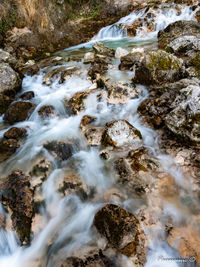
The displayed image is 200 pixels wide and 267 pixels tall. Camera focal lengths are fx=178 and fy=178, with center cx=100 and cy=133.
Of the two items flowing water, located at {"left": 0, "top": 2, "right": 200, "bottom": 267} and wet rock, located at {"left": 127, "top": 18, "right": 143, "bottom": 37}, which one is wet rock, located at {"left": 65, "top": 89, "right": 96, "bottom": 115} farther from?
wet rock, located at {"left": 127, "top": 18, "right": 143, "bottom": 37}

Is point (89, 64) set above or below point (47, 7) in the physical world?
below

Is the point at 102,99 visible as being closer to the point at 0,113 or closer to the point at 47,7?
the point at 0,113

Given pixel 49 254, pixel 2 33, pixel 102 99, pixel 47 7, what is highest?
pixel 47 7

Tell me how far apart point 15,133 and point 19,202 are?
2582 mm

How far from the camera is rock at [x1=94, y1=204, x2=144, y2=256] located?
266 centimetres

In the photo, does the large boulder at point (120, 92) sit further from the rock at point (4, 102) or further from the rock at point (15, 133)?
the rock at point (4, 102)

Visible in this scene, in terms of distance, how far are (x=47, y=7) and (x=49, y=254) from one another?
15.2 meters

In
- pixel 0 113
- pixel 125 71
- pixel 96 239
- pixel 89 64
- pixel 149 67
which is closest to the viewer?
pixel 96 239

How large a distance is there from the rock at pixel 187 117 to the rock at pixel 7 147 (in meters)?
4.13

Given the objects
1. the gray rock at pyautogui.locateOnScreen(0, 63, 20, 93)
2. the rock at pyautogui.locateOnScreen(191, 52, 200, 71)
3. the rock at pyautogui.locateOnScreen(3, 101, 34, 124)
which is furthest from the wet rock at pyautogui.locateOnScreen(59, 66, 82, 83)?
the rock at pyautogui.locateOnScreen(191, 52, 200, 71)

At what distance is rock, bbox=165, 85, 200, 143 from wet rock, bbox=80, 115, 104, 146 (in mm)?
1800

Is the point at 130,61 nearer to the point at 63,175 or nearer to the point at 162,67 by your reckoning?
the point at 162,67

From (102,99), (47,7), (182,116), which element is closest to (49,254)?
(182,116)

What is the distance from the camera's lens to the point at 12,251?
3.10m
